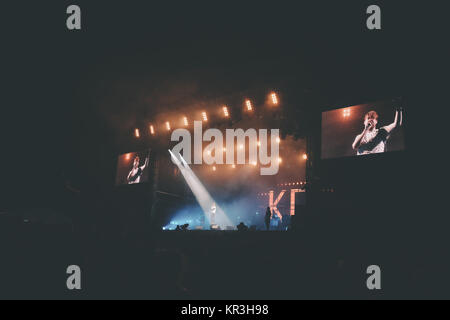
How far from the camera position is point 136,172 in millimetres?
11266

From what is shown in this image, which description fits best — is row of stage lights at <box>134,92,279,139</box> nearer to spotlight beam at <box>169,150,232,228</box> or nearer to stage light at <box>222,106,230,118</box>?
stage light at <box>222,106,230,118</box>

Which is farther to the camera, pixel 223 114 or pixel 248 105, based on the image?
pixel 223 114

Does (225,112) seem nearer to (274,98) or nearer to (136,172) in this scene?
(274,98)

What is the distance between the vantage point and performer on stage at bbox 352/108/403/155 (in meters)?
6.34

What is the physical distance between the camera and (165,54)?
7586 millimetres

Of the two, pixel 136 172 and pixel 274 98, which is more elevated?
pixel 274 98

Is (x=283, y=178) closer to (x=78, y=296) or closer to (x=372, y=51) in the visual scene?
(x=372, y=51)

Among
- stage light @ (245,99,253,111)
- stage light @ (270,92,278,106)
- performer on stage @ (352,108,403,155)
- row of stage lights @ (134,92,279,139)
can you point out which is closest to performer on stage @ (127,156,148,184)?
row of stage lights @ (134,92,279,139)

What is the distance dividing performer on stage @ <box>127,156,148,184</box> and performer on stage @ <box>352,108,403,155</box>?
809cm

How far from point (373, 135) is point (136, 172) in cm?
898

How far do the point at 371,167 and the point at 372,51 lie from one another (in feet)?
9.88

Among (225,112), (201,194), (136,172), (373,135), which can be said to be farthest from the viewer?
(201,194)

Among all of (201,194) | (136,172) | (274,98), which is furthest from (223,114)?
(201,194)
